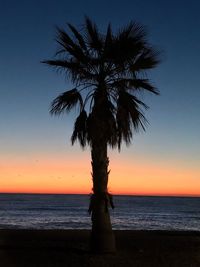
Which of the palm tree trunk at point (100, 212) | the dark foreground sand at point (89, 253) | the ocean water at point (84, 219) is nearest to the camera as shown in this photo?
the dark foreground sand at point (89, 253)

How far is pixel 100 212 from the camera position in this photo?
50.4 ft

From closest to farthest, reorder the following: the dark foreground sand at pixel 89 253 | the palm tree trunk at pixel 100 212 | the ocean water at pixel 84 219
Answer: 1. the dark foreground sand at pixel 89 253
2. the palm tree trunk at pixel 100 212
3. the ocean water at pixel 84 219

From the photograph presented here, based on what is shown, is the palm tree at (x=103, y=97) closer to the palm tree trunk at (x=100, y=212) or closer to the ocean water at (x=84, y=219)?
the palm tree trunk at (x=100, y=212)

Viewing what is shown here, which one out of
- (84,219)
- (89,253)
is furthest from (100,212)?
(84,219)

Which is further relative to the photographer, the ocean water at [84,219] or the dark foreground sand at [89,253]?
the ocean water at [84,219]

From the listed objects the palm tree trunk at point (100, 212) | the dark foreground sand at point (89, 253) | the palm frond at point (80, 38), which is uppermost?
the palm frond at point (80, 38)

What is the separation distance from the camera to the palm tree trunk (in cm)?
1531

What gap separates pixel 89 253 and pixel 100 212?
1312 millimetres

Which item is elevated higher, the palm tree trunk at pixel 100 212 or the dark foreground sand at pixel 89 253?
the palm tree trunk at pixel 100 212

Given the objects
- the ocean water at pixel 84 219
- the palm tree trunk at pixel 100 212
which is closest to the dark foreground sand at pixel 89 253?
the palm tree trunk at pixel 100 212

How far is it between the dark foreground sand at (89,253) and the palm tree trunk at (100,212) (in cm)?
42

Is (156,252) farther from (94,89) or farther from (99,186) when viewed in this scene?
(94,89)

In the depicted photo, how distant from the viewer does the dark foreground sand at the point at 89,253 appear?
1413 centimetres

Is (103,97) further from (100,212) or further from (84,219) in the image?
(84,219)
